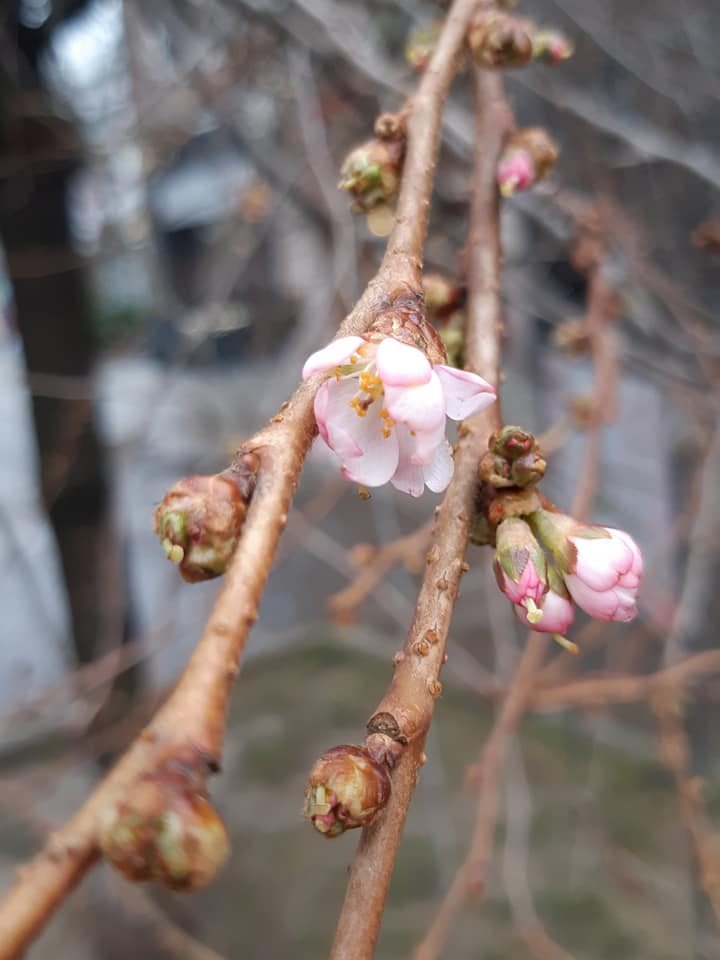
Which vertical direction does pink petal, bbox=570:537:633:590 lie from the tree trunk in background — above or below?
below

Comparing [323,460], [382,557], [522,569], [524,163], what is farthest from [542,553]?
[323,460]

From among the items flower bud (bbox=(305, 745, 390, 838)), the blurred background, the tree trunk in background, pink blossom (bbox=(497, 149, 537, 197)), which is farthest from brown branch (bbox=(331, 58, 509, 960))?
the tree trunk in background

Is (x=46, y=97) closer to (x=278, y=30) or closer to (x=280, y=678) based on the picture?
(x=278, y=30)

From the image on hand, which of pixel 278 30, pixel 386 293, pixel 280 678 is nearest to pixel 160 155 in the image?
pixel 278 30

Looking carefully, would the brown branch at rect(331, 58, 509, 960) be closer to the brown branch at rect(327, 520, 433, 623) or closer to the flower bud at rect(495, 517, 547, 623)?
the flower bud at rect(495, 517, 547, 623)

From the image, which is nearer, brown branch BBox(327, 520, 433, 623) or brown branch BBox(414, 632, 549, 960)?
brown branch BBox(414, 632, 549, 960)

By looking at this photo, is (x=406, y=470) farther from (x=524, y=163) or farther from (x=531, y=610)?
(x=524, y=163)

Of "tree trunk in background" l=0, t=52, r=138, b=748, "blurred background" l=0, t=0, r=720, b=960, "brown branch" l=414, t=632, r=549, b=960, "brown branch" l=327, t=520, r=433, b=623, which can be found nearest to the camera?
"brown branch" l=414, t=632, r=549, b=960
